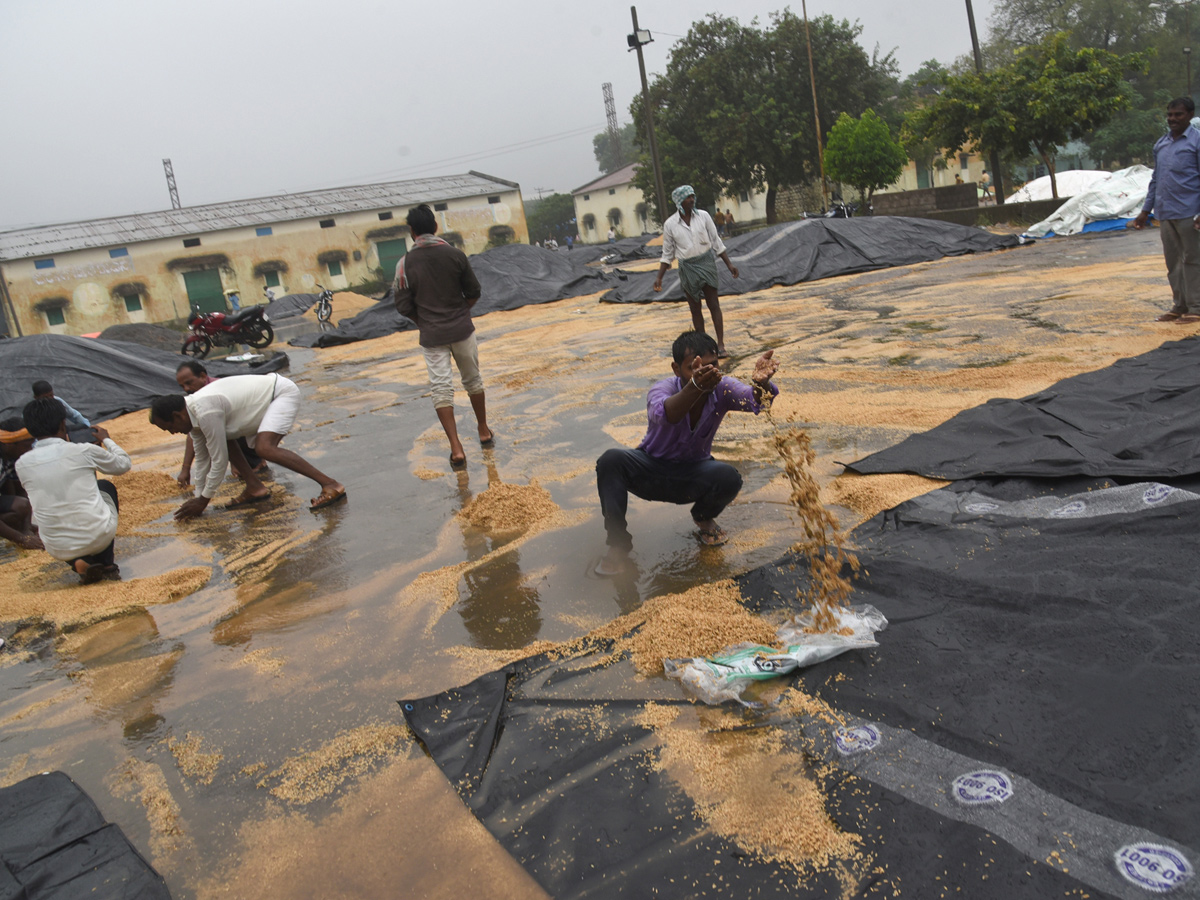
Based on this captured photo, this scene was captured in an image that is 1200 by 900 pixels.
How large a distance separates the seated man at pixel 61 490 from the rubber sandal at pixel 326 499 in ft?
3.57

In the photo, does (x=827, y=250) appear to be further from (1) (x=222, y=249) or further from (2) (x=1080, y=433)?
(1) (x=222, y=249)

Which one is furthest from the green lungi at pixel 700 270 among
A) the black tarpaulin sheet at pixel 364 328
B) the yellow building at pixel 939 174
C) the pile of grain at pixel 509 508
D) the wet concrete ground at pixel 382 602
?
the yellow building at pixel 939 174

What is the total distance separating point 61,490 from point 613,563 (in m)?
2.86

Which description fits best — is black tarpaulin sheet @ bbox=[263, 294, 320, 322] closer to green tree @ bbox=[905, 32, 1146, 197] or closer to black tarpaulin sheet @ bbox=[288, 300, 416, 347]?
black tarpaulin sheet @ bbox=[288, 300, 416, 347]

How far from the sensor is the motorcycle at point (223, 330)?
1614 centimetres

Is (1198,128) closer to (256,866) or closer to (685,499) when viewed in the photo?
(685,499)

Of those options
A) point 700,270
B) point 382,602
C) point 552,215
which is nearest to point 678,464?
point 382,602

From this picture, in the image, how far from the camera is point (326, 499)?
196 inches

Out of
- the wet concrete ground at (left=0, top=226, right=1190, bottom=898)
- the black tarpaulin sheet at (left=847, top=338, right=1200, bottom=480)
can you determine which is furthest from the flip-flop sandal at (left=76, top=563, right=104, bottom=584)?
the black tarpaulin sheet at (left=847, top=338, right=1200, bottom=480)

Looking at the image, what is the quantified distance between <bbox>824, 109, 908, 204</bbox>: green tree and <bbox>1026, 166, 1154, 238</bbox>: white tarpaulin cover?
726cm

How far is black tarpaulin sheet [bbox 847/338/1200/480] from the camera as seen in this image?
347 cm

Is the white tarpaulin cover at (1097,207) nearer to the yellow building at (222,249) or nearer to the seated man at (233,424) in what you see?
the seated man at (233,424)

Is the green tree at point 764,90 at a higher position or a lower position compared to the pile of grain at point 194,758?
higher

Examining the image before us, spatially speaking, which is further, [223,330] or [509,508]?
[223,330]
